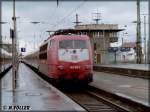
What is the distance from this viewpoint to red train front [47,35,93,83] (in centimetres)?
2459

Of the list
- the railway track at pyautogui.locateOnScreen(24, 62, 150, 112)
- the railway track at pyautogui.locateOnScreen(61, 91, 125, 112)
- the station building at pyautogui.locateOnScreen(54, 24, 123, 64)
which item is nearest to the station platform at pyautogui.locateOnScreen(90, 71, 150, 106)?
the railway track at pyautogui.locateOnScreen(24, 62, 150, 112)

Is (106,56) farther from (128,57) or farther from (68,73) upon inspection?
(68,73)

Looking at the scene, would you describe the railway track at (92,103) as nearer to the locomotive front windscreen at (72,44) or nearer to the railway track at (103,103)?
the railway track at (103,103)

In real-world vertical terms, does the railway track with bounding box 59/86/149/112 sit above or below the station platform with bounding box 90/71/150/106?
below

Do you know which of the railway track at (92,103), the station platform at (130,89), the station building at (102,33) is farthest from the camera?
the station building at (102,33)

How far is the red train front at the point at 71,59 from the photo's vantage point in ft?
80.7

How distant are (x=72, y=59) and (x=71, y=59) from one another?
55 millimetres

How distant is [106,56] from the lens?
86.1 m

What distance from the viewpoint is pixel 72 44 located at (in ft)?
84.1

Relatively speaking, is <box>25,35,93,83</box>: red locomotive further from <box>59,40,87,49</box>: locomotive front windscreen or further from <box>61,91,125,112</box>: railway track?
<box>61,91,125,112</box>: railway track

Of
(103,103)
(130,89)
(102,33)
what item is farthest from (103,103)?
(102,33)

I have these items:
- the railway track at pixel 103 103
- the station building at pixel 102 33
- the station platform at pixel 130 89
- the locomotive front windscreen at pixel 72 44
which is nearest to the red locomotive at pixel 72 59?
the locomotive front windscreen at pixel 72 44

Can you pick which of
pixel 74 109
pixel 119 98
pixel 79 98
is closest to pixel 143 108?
pixel 74 109

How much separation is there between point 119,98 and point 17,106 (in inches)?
222
